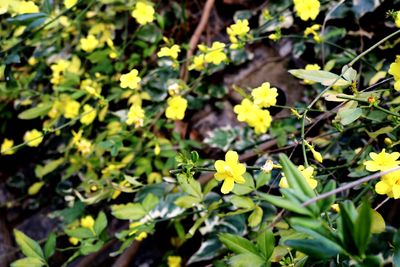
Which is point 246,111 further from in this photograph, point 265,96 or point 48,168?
point 48,168

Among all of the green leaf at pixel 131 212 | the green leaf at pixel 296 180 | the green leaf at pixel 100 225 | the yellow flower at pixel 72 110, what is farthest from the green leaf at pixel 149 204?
the green leaf at pixel 296 180

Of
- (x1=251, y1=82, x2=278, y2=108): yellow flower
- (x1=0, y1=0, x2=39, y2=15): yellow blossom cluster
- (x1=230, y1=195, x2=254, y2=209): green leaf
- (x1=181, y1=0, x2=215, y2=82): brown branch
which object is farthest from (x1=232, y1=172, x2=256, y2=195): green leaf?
(x1=0, y1=0, x2=39, y2=15): yellow blossom cluster

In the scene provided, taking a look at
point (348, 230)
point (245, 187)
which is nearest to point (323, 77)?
point (245, 187)

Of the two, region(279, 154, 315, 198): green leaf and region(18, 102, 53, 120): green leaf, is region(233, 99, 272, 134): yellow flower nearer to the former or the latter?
region(279, 154, 315, 198): green leaf

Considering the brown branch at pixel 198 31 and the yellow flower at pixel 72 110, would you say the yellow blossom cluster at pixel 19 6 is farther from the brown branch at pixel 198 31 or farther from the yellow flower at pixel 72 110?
the brown branch at pixel 198 31

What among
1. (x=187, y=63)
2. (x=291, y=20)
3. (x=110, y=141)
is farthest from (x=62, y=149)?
(x=291, y=20)

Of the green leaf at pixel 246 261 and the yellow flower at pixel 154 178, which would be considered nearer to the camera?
the green leaf at pixel 246 261
